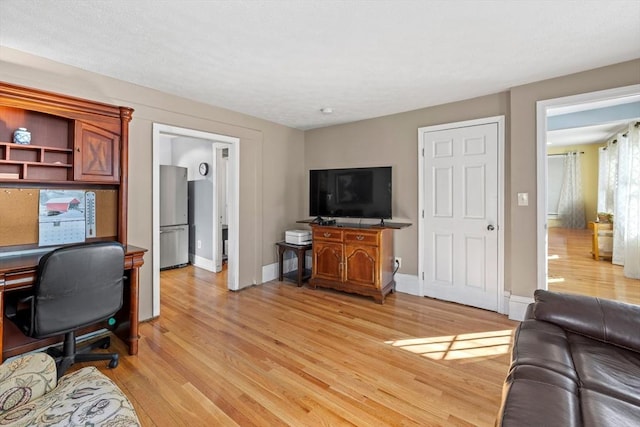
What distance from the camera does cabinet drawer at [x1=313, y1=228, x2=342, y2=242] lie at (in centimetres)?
364

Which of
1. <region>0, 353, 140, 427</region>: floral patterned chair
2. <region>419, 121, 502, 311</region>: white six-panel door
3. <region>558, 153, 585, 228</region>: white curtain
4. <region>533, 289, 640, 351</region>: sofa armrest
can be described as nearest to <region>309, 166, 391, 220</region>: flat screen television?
<region>419, 121, 502, 311</region>: white six-panel door

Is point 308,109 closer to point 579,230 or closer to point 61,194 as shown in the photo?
point 61,194

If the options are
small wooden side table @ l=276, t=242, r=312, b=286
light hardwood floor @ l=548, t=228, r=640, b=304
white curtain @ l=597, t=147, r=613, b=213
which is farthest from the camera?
white curtain @ l=597, t=147, r=613, b=213

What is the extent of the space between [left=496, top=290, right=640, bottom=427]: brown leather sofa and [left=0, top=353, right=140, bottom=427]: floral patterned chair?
4.65 ft

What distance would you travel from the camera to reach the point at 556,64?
239 cm

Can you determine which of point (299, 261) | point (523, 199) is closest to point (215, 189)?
point (299, 261)

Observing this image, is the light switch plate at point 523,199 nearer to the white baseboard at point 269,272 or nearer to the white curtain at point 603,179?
the white baseboard at point 269,272

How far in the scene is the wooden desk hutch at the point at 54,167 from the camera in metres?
2.07

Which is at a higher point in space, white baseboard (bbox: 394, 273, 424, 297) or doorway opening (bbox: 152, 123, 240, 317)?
doorway opening (bbox: 152, 123, 240, 317)

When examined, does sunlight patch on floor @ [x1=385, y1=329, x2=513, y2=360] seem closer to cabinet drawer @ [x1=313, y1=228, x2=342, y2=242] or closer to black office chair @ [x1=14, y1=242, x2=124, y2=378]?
cabinet drawer @ [x1=313, y1=228, x2=342, y2=242]

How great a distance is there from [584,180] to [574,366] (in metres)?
9.26

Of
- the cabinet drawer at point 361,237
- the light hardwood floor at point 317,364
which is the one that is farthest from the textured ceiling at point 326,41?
the light hardwood floor at point 317,364

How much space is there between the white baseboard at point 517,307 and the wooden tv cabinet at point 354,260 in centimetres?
125

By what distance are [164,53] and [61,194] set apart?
4.62ft
